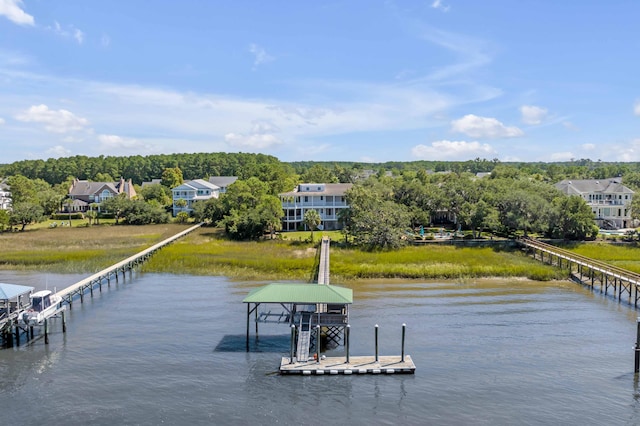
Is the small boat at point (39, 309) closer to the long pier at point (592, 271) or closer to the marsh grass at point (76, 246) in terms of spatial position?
the marsh grass at point (76, 246)

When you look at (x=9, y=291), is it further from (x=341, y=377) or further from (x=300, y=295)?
(x=341, y=377)

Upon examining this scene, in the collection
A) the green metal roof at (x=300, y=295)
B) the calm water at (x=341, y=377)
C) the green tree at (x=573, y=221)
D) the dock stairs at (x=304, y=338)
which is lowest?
the calm water at (x=341, y=377)

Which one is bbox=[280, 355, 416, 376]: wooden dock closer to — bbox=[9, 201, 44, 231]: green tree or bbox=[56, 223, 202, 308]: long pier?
bbox=[56, 223, 202, 308]: long pier

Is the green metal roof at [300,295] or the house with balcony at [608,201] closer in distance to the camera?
the green metal roof at [300,295]

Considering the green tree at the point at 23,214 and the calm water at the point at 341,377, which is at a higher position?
the green tree at the point at 23,214

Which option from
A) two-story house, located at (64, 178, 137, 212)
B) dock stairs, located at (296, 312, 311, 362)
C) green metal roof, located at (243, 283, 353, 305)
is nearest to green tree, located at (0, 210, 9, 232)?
two-story house, located at (64, 178, 137, 212)

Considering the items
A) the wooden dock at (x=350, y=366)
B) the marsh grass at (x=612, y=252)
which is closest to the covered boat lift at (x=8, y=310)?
the wooden dock at (x=350, y=366)

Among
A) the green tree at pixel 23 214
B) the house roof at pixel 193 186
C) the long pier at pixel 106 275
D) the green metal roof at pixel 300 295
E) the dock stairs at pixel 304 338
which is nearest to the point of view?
the dock stairs at pixel 304 338

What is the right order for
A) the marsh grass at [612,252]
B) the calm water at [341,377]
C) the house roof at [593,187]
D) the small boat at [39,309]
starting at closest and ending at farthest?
the calm water at [341,377]
the small boat at [39,309]
the marsh grass at [612,252]
the house roof at [593,187]

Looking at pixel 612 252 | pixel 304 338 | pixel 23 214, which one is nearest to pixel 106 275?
pixel 304 338
